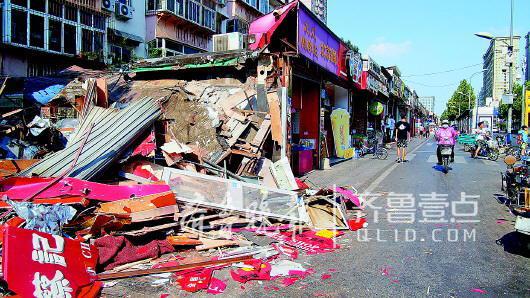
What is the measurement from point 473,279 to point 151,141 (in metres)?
6.30

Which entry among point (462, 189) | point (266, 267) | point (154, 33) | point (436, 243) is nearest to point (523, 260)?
point (436, 243)

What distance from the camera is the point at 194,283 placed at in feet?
15.8

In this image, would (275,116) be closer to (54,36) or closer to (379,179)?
(379,179)

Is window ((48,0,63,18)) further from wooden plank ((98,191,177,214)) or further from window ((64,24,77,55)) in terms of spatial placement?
wooden plank ((98,191,177,214))

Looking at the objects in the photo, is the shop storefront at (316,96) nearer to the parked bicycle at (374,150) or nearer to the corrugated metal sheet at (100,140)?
the parked bicycle at (374,150)

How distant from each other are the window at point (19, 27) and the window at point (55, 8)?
1.41m

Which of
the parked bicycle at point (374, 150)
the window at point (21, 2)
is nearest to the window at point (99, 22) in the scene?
the window at point (21, 2)

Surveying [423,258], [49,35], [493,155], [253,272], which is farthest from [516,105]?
[253,272]

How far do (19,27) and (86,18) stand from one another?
3.77 m

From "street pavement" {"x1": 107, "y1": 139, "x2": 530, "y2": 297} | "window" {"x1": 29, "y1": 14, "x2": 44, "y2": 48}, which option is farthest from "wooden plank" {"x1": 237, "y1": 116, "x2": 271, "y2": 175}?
"window" {"x1": 29, "y1": 14, "x2": 44, "y2": 48}

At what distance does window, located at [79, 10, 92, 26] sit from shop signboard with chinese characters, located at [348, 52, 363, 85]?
13611mm

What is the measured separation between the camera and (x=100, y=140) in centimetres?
780

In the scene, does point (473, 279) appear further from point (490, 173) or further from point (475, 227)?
point (490, 173)

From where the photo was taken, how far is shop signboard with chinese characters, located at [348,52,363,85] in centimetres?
1981
